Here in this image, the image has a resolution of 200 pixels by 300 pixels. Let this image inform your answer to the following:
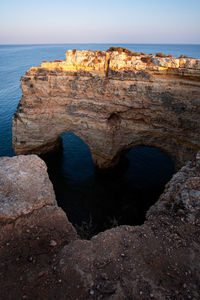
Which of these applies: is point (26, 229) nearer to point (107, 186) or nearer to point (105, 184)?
point (107, 186)

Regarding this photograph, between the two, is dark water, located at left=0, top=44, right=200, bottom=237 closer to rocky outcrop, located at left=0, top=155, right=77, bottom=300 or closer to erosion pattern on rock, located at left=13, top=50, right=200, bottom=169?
erosion pattern on rock, located at left=13, top=50, right=200, bottom=169

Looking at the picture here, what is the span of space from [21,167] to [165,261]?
7420 millimetres

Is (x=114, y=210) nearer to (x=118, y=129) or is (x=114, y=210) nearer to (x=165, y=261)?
(x=118, y=129)

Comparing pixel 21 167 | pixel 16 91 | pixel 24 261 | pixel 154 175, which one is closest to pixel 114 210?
pixel 154 175

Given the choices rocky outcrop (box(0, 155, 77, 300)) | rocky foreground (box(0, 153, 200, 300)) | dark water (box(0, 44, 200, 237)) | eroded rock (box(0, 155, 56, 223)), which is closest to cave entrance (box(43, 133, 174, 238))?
dark water (box(0, 44, 200, 237))

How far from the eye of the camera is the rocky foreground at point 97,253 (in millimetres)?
4809

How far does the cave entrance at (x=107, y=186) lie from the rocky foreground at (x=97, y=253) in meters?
6.20

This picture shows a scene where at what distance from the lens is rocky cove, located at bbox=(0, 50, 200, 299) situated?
4980 mm

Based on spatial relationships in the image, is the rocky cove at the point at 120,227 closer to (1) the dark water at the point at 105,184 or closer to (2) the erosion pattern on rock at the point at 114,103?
(2) the erosion pattern on rock at the point at 114,103

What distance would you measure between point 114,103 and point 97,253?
1209 centimetres

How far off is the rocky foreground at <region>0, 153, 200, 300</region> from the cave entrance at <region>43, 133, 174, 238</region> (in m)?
6.20

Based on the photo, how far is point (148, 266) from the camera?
529 cm

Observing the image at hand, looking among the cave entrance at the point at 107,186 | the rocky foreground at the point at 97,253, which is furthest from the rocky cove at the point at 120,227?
the cave entrance at the point at 107,186

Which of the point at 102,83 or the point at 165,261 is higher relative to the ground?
the point at 102,83
